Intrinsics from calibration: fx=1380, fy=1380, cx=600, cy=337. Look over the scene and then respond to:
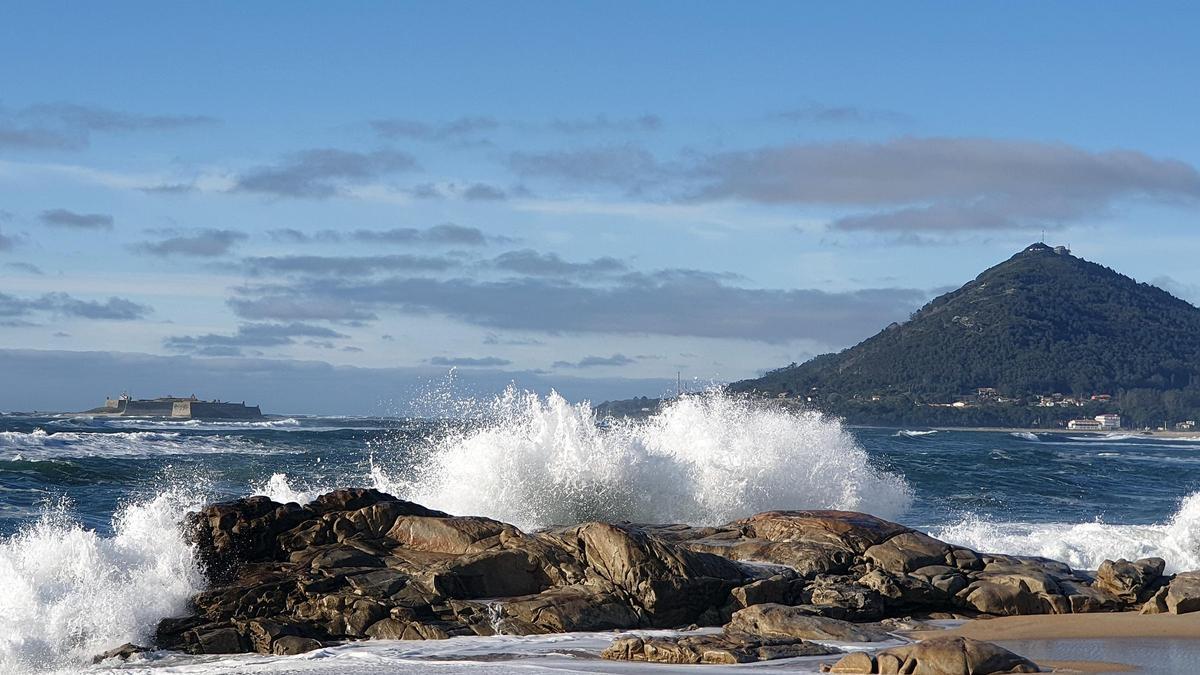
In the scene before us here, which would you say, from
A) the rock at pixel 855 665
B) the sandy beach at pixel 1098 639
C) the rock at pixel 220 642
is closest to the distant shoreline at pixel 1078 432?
the sandy beach at pixel 1098 639

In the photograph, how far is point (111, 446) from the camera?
45719mm

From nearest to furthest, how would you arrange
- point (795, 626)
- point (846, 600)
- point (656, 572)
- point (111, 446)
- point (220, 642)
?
point (220, 642)
point (795, 626)
point (656, 572)
point (846, 600)
point (111, 446)

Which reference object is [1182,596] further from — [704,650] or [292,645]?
[292,645]

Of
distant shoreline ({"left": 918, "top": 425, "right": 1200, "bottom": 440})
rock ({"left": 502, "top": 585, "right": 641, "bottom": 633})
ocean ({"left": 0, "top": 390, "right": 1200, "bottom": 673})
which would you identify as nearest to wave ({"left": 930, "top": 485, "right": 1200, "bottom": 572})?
ocean ({"left": 0, "top": 390, "right": 1200, "bottom": 673})

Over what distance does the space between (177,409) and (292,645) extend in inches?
3852

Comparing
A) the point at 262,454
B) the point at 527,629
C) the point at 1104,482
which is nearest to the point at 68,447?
the point at 262,454

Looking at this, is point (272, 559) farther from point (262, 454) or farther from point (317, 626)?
point (262, 454)

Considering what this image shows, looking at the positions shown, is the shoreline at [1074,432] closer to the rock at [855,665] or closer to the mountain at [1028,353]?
the mountain at [1028,353]

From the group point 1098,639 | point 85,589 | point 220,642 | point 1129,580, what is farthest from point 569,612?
point 1129,580

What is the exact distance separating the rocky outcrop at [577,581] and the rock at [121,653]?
0.93 ft

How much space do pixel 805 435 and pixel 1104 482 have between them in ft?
56.7

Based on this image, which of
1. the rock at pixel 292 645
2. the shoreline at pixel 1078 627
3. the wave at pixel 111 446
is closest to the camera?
the rock at pixel 292 645

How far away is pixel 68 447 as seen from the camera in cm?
4400

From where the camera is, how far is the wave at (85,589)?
1302 centimetres
